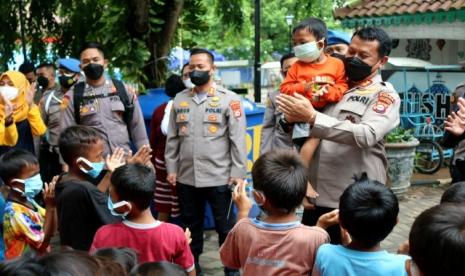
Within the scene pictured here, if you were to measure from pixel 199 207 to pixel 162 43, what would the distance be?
2.87 meters

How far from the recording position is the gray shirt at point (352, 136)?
325 cm

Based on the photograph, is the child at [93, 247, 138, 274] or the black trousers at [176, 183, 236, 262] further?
the black trousers at [176, 183, 236, 262]

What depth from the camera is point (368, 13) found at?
11.0 m

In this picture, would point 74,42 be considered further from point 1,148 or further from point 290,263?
point 290,263

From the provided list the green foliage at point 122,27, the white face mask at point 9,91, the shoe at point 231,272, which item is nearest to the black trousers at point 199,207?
the shoe at point 231,272

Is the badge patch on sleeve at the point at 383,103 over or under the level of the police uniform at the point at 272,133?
over

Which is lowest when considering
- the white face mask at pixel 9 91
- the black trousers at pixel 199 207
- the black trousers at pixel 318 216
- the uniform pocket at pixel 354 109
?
the black trousers at pixel 199 207

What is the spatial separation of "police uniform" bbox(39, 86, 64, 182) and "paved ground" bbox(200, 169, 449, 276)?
1.70 m

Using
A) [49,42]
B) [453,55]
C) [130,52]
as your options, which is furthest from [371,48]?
[453,55]

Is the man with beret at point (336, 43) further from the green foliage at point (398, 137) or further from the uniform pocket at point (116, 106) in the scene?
the green foliage at point (398, 137)

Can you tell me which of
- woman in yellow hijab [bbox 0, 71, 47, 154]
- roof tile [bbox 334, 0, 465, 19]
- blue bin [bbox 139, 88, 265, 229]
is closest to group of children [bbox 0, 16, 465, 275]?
woman in yellow hijab [bbox 0, 71, 47, 154]

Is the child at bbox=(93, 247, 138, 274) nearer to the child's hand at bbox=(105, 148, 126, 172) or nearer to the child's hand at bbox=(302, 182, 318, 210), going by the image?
the child's hand at bbox=(105, 148, 126, 172)

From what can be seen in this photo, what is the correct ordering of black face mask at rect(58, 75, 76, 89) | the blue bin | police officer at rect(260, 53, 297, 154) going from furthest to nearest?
the blue bin < black face mask at rect(58, 75, 76, 89) < police officer at rect(260, 53, 297, 154)

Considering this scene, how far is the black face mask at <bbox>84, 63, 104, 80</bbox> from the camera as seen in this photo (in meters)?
4.83
